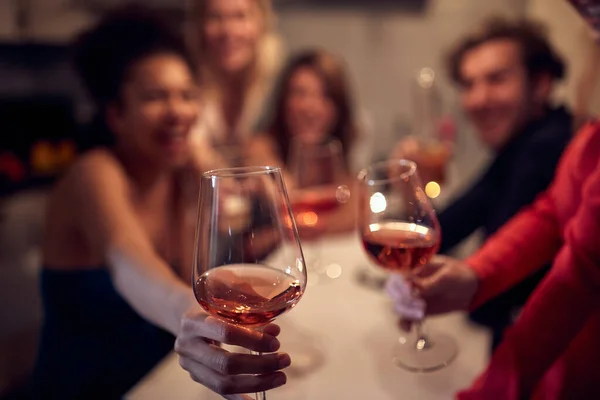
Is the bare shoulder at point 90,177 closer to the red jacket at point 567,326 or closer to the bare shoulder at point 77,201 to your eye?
the bare shoulder at point 77,201

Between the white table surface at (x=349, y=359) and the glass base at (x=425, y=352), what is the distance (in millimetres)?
11

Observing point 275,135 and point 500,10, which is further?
point 500,10

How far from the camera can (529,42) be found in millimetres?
1386

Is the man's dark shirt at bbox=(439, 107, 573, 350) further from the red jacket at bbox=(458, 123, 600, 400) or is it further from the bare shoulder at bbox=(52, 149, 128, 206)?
the bare shoulder at bbox=(52, 149, 128, 206)

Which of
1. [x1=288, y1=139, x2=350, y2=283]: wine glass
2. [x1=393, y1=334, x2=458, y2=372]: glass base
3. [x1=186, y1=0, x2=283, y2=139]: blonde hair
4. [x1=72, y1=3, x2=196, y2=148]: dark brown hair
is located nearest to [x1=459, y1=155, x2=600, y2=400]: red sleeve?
[x1=393, y1=334, x2=458, y2=372]: glass base

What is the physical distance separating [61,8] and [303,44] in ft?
4.73

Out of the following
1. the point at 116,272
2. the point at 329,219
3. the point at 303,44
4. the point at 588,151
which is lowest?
the point at 329,219

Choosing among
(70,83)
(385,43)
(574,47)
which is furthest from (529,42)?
(70,83)

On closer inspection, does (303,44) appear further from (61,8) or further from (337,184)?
(337,184)

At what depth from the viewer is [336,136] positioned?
7.47ft

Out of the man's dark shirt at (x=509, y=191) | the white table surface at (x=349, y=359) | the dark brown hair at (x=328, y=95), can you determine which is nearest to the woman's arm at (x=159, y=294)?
the white table surface at (x=349, y=359)

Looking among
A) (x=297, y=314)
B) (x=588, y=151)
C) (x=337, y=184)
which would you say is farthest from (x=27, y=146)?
(x=588, y=151)

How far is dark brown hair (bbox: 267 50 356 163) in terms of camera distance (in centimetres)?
218

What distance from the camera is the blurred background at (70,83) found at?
96.6 inches
